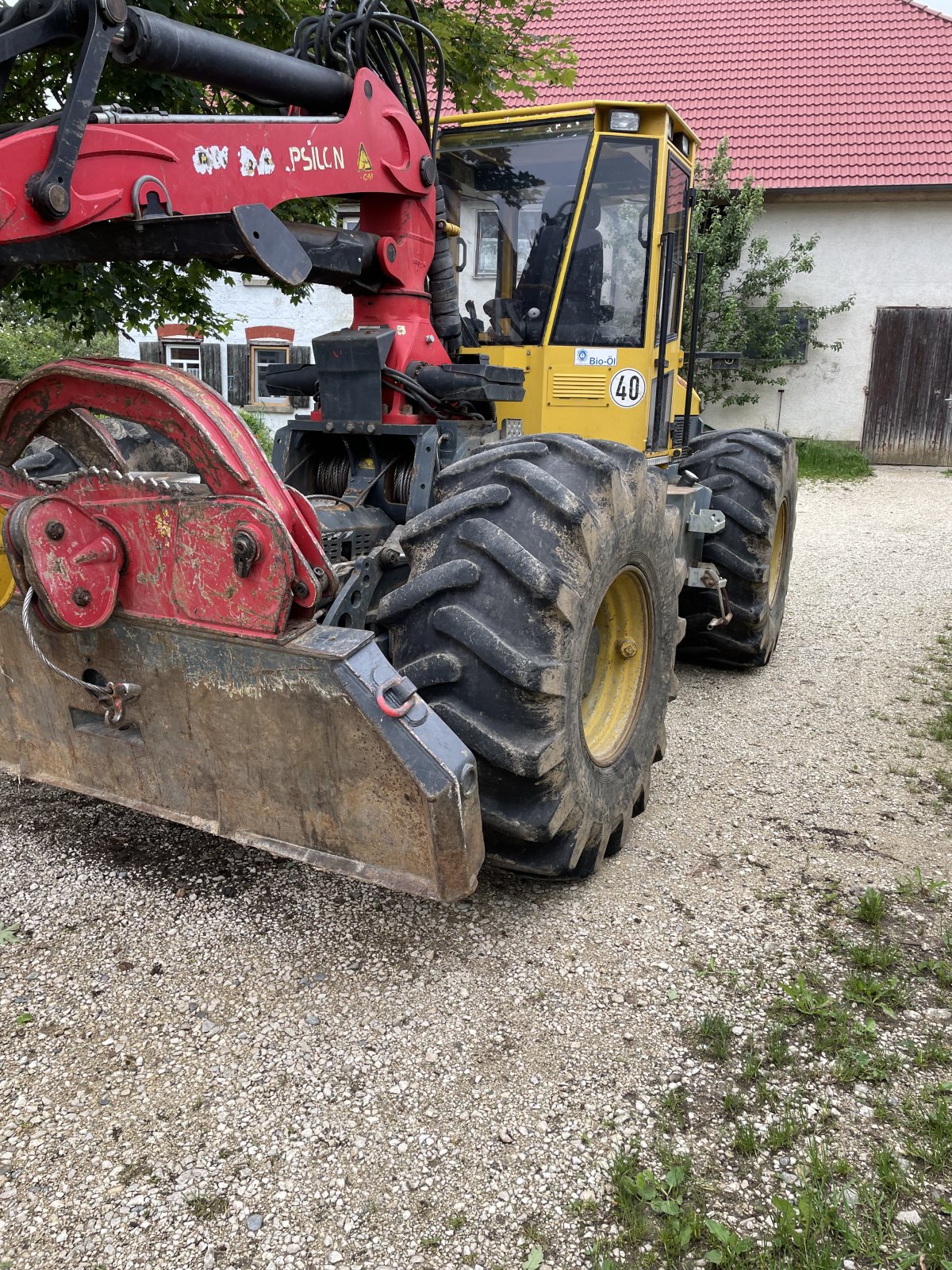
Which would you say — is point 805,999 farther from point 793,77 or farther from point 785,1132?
point 793,77

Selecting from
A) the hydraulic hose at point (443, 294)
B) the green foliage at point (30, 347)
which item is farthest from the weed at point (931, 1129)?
the green foliage at point (30, 347)

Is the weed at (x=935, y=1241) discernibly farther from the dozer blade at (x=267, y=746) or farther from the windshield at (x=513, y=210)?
the windshield at (x=513, y=210)

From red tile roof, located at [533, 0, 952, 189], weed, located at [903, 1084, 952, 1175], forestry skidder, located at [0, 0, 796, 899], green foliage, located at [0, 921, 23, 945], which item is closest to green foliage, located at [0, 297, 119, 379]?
red tile roof, located at [533, 0, 952, 189]

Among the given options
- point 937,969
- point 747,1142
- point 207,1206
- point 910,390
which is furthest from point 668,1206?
point 910,390

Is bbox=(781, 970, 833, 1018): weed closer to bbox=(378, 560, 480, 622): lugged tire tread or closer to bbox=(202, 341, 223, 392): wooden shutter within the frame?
bbox=(378, 560, 480, 622): lugged tire tread

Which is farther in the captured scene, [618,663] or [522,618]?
[618,663]

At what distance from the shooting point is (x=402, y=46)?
3637mm

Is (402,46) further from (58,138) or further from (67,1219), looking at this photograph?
(67,1219)

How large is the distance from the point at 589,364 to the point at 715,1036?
9.70 feet

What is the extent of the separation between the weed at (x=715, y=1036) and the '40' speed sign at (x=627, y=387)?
2842mm

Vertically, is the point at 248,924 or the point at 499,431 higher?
the point at 499,431

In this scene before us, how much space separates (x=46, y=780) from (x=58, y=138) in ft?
5.92

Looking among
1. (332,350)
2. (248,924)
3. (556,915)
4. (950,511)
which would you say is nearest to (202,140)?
(332,350)

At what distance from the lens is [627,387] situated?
4555 millimetres
